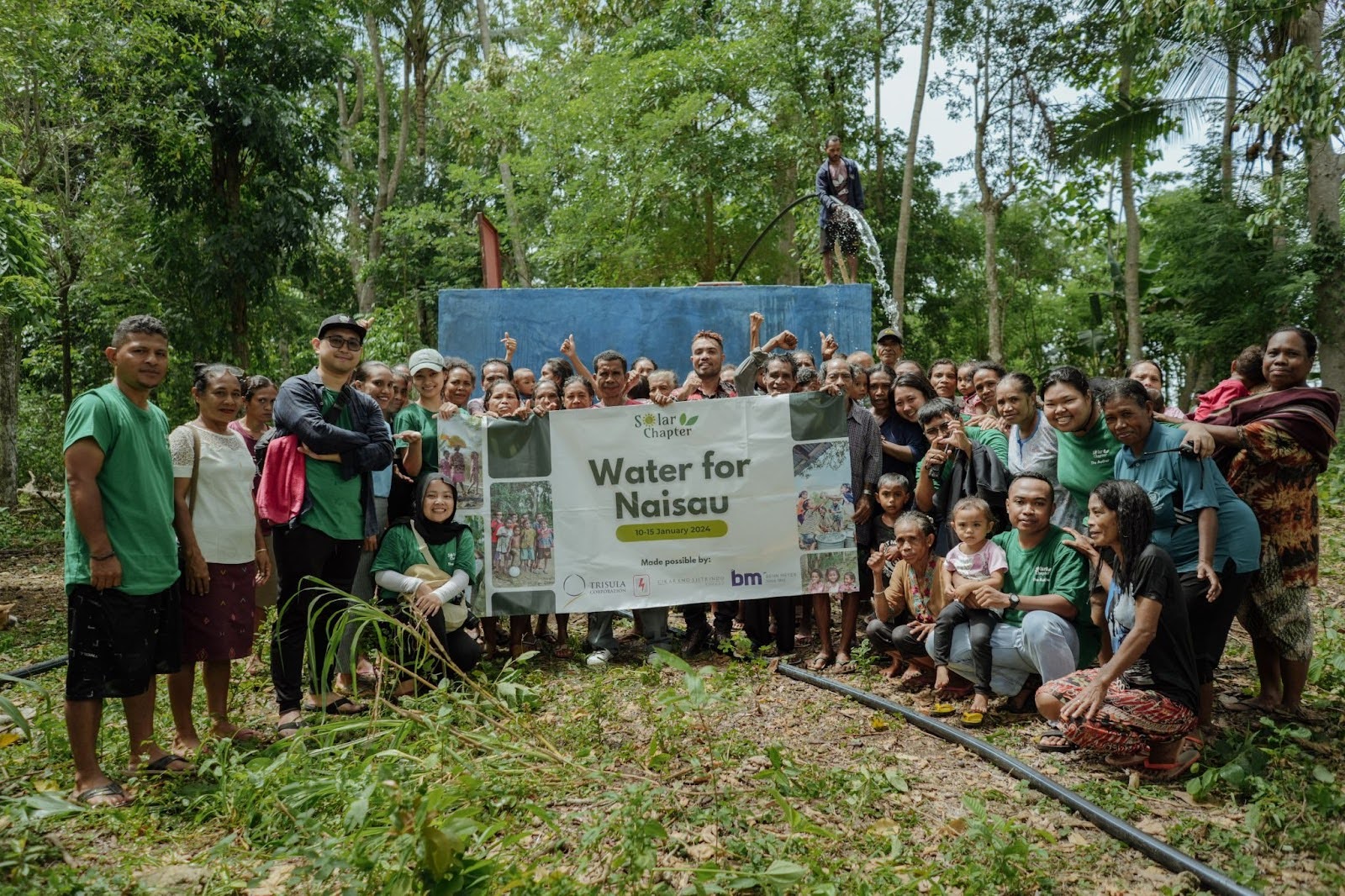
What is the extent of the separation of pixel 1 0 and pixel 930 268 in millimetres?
17885

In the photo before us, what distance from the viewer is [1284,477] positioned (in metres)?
4.37

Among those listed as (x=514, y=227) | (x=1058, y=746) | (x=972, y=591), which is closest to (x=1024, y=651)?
(x=972, y=591)

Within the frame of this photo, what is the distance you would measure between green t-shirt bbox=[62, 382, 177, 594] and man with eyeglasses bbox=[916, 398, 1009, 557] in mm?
3891

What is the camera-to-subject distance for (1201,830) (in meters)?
3.37

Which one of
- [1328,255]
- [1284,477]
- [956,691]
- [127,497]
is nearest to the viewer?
[127,497]

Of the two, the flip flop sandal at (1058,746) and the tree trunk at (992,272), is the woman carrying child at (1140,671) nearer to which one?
the flip flop sandal at (1058,746)

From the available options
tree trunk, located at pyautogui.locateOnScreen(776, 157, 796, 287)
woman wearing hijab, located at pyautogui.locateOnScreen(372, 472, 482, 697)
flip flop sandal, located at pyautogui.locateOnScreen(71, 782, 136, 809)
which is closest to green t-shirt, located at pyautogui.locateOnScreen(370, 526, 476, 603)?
woman wearing hijab, located at pyautogui.locateOnScreen(372, 472, 482, 697)

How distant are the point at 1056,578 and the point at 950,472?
107 cm

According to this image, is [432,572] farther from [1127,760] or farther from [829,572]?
[1127,760]

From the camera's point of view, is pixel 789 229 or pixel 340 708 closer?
pixel 340 708

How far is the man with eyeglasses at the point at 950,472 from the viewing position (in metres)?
5.18

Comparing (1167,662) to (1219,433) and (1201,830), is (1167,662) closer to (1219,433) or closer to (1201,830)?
(1201,830)

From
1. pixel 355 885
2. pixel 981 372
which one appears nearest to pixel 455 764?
pixel 355 885

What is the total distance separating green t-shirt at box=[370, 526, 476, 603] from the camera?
525cm
